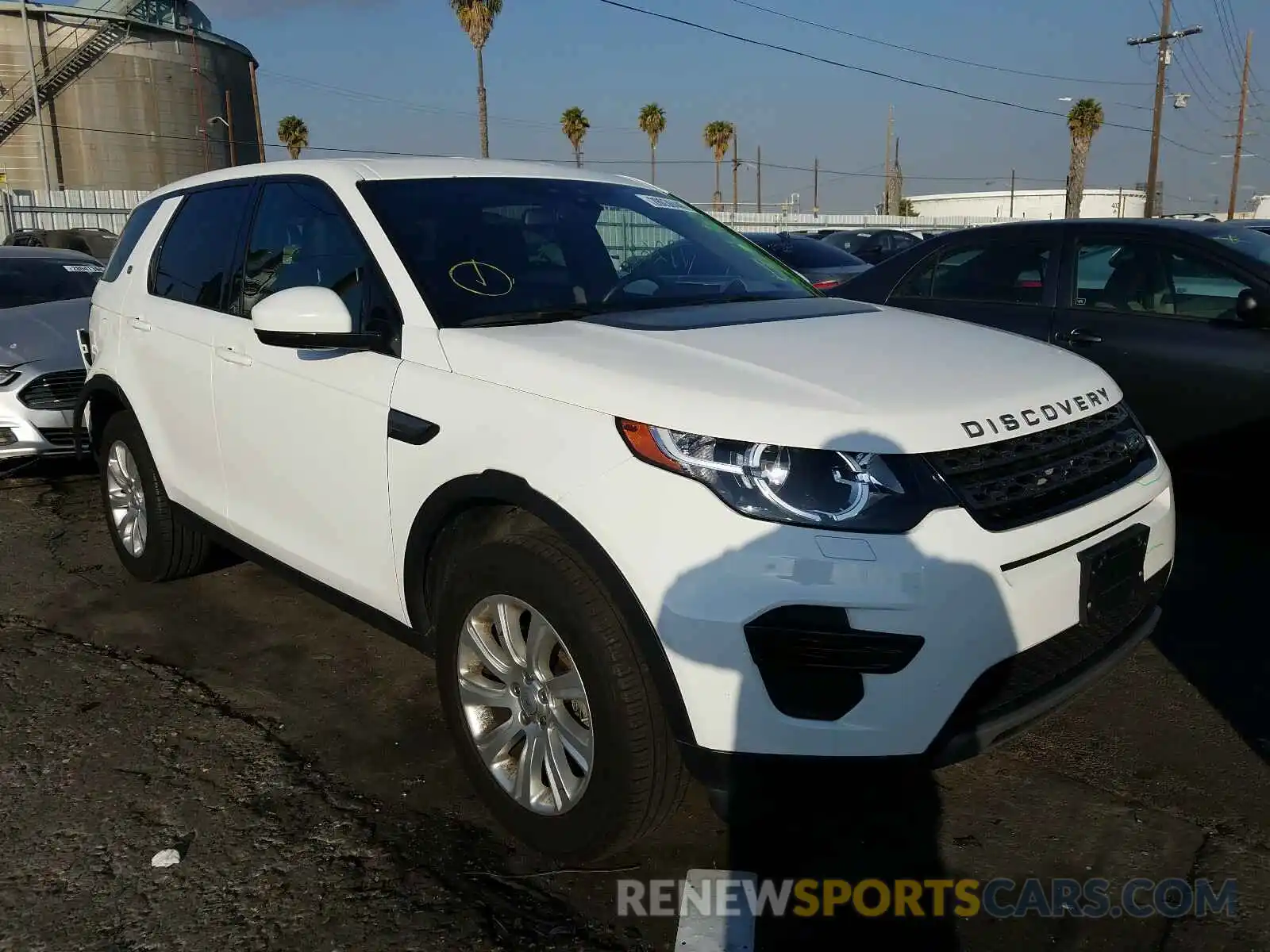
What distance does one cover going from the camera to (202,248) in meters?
4.11

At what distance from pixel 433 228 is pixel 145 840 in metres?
1.91

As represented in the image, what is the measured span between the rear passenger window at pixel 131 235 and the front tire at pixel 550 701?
2879mm

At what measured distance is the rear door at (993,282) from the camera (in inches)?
215

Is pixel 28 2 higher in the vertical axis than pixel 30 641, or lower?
higher

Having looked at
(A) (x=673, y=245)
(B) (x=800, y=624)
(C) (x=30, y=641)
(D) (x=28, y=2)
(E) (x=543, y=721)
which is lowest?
(C) (x=30, y=641)

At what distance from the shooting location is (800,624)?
6.94 feet

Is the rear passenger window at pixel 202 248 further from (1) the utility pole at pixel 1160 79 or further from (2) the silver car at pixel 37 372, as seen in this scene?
(1) the utility pole at pixel 1160 79

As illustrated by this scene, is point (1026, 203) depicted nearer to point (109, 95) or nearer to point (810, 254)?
point (109, 95)

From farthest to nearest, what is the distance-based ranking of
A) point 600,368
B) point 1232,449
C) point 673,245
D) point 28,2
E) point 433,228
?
point 28,2
point 1232,449
point 673,245
point 433,228
point 600,368

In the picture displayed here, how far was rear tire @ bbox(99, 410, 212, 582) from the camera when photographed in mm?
4406

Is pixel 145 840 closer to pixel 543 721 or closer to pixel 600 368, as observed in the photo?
pixel 543 721

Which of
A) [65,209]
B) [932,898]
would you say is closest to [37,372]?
[932,898]

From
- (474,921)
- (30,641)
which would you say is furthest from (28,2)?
(474,921)

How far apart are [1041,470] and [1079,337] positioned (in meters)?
3.17
